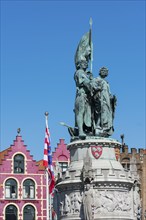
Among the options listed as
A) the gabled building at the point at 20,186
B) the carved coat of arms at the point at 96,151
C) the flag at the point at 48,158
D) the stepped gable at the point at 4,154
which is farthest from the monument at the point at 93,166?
the stepped gable at the point at 4,154

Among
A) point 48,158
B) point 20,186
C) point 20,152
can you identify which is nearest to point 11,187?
point 20,186

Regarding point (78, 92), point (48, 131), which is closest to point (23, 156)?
point (48, 131)

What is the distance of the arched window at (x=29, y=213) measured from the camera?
62.1 m

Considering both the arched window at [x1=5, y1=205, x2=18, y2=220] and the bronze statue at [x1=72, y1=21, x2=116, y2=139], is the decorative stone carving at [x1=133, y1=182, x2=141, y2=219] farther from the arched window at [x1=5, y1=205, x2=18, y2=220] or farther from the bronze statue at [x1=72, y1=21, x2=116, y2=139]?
the arched window at [x1=5, y1=205, x2=18, y2=220]

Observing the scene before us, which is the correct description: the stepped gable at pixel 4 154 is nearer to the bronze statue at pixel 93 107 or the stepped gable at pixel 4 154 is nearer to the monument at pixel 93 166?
the monument at pixel 93 166

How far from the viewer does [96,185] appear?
2367cm

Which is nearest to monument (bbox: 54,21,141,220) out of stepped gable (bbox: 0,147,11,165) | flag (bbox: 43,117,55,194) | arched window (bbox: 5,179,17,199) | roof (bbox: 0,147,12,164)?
flag (bbox: 43,117,55,194)

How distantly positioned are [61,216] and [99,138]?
3.39 metres

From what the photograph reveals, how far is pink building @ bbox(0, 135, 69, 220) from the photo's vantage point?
61719mm

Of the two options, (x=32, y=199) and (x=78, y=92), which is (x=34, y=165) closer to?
(x=32, y=199)

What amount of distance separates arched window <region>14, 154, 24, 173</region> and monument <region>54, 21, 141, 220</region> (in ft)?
124

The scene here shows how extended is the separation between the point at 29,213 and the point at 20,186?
2.80 metres

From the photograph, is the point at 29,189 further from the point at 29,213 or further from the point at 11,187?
the point at 29,213

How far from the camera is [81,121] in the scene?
2512 centimetres
